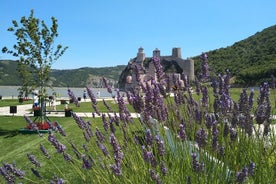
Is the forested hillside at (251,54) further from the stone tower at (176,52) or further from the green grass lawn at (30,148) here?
the green grass lawn at (30,148)

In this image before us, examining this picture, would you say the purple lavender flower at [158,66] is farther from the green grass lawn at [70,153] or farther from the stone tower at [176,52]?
the stone tower at [176,52]

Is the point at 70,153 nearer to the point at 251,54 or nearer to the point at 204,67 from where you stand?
the point at 204,67

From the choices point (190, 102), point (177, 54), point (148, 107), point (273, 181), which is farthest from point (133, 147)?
point (177, 54)

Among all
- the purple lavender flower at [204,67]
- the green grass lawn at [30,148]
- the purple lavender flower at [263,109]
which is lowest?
the green grass lawn at [30,148]

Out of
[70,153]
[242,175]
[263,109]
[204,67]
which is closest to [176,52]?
[70,153]

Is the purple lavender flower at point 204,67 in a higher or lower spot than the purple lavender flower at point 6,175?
higher

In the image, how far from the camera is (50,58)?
13.6 meters

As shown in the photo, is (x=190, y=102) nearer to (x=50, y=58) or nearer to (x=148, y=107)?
(x=148, y=107)

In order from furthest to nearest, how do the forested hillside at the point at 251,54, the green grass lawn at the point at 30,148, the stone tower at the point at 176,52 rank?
the stone tower at the point at 176,52, the forested hillside at the point at 251,54, the green grass lawn at the point at 30,148

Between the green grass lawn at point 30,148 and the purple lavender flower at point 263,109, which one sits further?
the green grass lawn at point 30,148

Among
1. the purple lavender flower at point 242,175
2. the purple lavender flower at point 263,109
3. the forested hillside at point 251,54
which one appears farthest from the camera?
the forested hillside at point 251,54

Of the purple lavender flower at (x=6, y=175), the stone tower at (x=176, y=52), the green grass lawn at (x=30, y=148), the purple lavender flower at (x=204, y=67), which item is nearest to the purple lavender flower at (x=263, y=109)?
the purple lavender flower at (x=204, y=67)

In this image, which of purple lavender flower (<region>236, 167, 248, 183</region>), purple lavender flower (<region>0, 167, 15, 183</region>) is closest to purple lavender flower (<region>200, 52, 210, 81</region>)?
purple lavender flower (<region>236, 167, 248, 183</region>)

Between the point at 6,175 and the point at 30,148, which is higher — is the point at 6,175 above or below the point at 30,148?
above
